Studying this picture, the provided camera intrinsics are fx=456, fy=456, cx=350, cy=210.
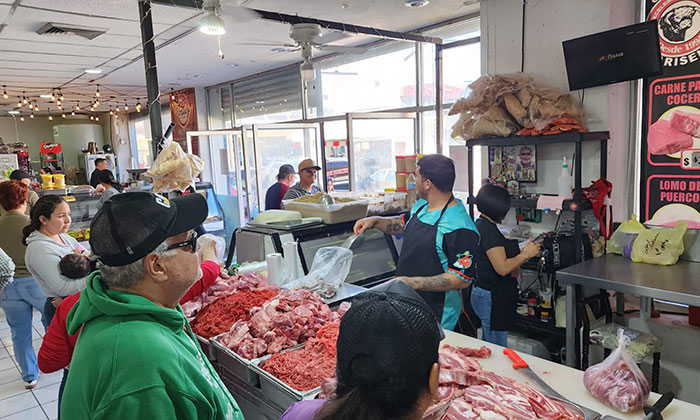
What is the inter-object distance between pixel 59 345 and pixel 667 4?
14.7 feet

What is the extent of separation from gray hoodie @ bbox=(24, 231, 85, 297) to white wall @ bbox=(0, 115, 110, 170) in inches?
553

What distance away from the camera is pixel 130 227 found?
129 centimetres

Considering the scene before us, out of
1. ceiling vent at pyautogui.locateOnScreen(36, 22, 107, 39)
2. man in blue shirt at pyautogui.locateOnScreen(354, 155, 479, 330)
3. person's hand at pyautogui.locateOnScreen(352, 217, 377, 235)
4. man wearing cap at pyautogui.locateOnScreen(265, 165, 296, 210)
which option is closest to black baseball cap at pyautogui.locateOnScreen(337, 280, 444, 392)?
man in blue shirt at pyautogui.locateOnScreen(354, 155, 479, 330)

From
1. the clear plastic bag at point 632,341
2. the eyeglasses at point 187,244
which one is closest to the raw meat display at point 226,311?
the eyeglasses at point 187,244

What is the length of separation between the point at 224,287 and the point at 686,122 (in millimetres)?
3528

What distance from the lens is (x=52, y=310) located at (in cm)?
355

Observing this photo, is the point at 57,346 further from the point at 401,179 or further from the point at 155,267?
the point at 401,179

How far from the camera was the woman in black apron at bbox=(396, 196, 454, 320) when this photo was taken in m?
2.62

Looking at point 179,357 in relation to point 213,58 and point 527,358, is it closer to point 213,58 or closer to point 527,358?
point 527,358

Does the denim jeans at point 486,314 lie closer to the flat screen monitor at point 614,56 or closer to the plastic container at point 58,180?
the flat screen monitor at point 614,56

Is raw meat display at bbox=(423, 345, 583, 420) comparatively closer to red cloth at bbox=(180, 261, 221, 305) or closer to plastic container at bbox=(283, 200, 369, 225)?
red cloth at bbox=(180, 261, 221, 305)

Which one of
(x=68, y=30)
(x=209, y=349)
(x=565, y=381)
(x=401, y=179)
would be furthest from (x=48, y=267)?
(x=565, y=381)

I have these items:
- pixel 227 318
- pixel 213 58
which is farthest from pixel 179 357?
pixel 213 58

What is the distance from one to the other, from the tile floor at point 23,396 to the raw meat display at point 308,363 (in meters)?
2.73
